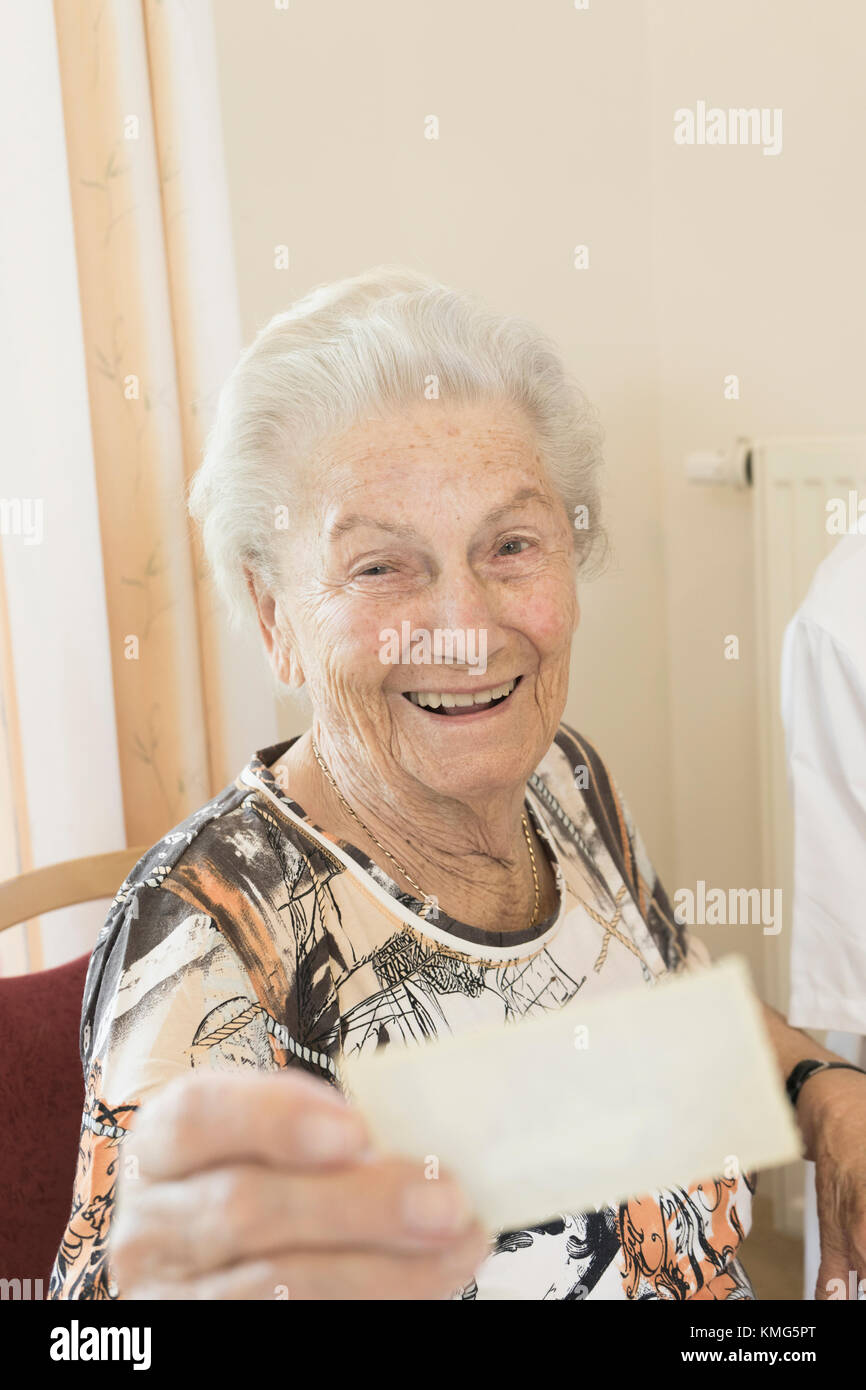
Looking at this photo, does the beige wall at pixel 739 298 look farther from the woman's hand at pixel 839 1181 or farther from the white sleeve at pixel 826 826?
the woman's hand at pixel 839 1181

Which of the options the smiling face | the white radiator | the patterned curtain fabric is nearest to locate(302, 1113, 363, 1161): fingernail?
the smiling face

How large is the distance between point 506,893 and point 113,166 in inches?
35.6

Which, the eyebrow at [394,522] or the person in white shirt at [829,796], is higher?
the eyebrow at [394,522]

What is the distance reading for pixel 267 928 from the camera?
2.66 feet

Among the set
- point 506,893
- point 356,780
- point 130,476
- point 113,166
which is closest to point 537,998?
point 506,893

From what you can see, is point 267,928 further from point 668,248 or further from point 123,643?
point 668,248

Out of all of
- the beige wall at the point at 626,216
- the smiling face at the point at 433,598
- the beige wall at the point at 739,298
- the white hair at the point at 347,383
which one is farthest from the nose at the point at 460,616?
the beige wall at the point at 739,298

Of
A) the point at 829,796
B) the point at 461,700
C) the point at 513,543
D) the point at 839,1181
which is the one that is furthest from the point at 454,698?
the point at 839,1181

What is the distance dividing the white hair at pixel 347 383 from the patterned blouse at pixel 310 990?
0.71 feet

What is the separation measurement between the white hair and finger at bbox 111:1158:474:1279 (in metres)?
0.59

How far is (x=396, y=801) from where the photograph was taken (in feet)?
3.12

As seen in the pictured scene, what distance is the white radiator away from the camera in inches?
64.3

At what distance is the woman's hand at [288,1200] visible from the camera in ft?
1.35

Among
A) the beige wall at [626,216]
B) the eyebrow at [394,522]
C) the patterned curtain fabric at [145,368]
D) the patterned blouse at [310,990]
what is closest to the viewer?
the patterned blouse at [310,990]
